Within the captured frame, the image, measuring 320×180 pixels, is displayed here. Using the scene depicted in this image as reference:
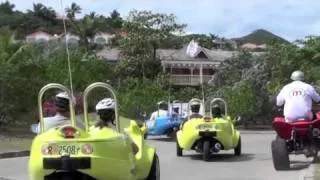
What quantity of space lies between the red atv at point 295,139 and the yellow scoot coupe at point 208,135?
4.15 m

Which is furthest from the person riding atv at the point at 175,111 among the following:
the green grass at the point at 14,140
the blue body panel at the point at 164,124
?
the green grass at the point at 14,140

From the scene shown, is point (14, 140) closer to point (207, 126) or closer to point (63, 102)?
point (207, 126)

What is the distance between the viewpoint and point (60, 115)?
10.0 meters

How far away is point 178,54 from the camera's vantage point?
88.6 metres

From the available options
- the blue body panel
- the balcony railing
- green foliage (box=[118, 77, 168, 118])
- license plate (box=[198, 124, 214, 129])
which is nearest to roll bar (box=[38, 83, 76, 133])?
license plate (box=[198, 124, 214, 129])

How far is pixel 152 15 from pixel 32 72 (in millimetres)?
40702

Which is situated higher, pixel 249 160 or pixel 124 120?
pixel 124 120

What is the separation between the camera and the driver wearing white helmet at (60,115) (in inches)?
390

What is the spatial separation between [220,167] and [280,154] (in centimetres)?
267

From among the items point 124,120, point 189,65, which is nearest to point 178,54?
point 189,65

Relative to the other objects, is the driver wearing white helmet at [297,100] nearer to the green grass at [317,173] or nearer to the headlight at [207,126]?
the green grass at [317,173]

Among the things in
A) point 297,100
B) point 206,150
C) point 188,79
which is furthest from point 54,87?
point 188,79

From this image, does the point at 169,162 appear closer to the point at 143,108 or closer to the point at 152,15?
the point at 143,108

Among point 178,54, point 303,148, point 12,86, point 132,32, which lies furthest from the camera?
point 178,54
